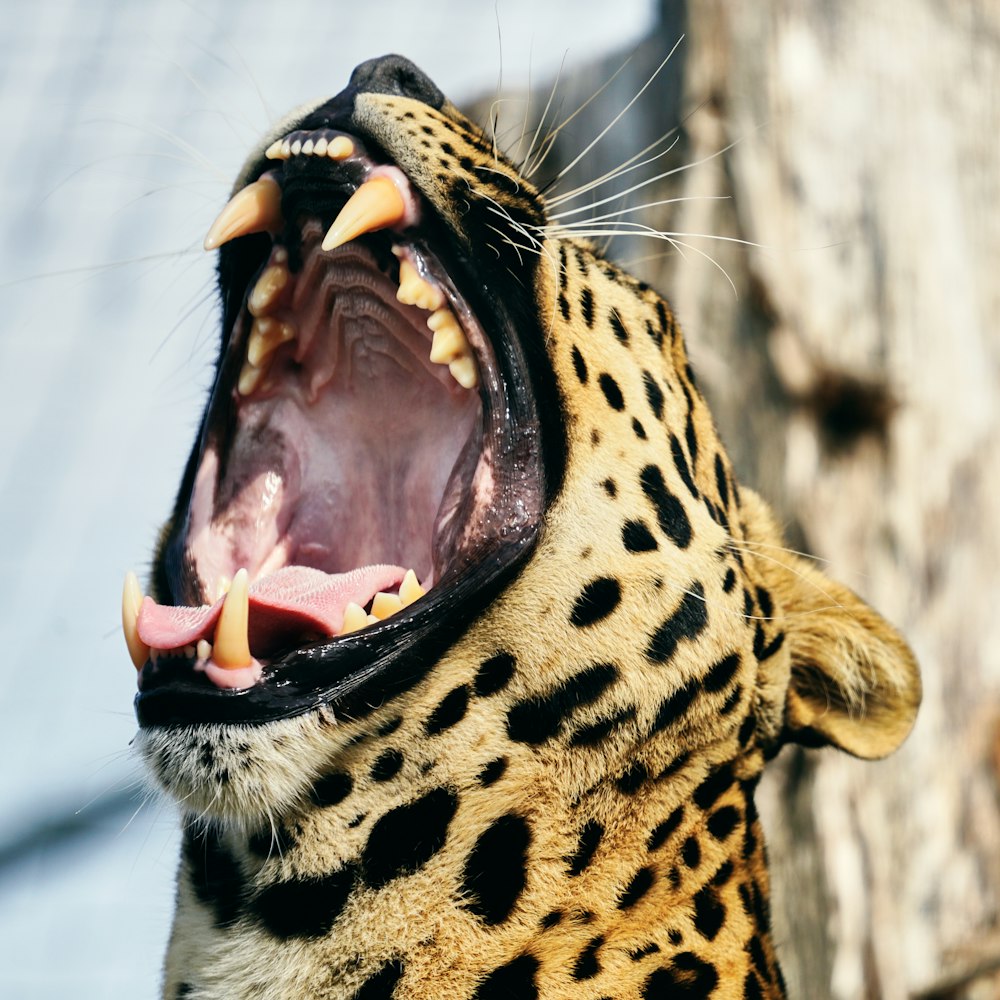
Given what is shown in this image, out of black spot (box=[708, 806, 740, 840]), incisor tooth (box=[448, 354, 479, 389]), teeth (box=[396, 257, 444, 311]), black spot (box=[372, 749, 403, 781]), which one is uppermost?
teeth (box=[396, 257, 444, 311])

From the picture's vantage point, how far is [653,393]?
2.52 metres

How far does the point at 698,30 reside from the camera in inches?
163

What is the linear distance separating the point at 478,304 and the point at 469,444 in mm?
257

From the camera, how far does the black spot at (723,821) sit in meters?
2.35

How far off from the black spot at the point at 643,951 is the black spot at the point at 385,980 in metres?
0.38

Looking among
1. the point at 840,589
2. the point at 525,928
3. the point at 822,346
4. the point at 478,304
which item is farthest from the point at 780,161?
the point at 525,928

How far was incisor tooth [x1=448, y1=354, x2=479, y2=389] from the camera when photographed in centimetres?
244

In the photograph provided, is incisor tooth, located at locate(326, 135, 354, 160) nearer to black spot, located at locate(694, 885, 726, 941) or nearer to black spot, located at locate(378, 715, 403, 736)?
black spot, located at locate(378, 715, 403, 736)

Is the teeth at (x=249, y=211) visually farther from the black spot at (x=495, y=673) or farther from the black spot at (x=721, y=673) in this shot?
the black spot at (x=721, y=673)

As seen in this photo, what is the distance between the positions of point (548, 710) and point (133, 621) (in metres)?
0.68

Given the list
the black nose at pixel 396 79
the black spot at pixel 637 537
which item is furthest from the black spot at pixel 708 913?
the black nose at pixel 396 79

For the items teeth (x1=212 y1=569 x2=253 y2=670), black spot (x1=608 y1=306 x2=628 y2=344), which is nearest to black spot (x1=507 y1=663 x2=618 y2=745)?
teeth (x1=212 y1=569 x2=253 y2=670)

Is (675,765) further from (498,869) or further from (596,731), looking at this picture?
(498,869)

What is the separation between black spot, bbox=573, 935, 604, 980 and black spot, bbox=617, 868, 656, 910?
7cm
